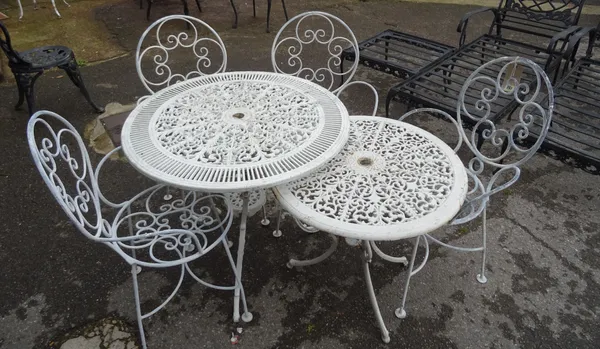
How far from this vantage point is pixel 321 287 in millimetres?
2010

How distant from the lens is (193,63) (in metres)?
4.04

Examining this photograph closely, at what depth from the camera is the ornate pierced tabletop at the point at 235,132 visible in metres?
1.57

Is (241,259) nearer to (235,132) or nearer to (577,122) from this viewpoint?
(235,132)

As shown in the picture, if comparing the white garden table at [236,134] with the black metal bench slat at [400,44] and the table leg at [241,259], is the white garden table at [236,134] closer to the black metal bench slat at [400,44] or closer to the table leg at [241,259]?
the table leg at [241,259]

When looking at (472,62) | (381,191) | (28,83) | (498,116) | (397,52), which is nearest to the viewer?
(381,191)

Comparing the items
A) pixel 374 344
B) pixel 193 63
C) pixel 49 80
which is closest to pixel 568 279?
pixel 374 344

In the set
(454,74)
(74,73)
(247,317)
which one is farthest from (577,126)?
(74,73)

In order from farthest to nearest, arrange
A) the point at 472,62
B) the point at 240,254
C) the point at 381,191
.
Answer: the point at 472,62, the point at 240,254, the point at 381,191

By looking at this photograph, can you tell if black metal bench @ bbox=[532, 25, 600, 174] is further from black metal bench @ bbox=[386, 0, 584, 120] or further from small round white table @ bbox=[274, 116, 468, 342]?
small round white table @ bbox=[274, 116, 468, 342]

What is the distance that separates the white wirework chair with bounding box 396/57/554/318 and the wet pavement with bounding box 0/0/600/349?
13 centimetres

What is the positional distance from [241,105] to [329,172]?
626 millimetres

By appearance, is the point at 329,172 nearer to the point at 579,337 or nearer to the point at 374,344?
the point at 374,344

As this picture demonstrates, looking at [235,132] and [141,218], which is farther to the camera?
[141,218]

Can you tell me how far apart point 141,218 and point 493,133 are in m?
2.02
